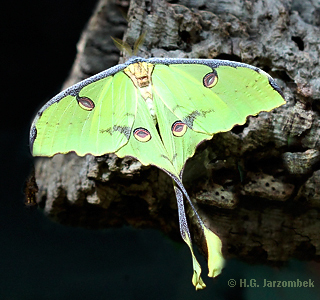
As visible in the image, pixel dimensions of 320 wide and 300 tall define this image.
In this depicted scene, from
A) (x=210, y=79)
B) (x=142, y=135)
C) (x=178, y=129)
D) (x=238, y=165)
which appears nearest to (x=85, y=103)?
(x=142, y=135)

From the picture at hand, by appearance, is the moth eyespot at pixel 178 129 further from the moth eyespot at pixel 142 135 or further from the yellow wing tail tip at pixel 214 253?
the yellow wing tail tip at pixel 214 253

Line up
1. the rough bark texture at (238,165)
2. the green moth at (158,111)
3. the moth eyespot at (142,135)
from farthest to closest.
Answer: the rough bark texture at (238,165) → the moth eyespot at (142,135) → the green moth at (158,111)

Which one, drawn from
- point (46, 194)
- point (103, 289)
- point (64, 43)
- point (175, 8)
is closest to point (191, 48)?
point (175, 8)

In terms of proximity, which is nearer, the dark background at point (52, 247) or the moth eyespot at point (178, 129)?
the moth eyespot at point (178, 129)

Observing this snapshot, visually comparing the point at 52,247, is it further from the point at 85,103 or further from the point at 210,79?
the point at 210,79

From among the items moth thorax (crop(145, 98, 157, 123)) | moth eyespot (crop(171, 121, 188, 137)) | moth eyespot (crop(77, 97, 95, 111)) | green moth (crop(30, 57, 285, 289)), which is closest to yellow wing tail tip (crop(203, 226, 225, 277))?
green moth (crop(30, 57, 285, 289))

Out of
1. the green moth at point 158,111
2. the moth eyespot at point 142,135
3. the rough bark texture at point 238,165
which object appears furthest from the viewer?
the rough bark texture at point 238,165

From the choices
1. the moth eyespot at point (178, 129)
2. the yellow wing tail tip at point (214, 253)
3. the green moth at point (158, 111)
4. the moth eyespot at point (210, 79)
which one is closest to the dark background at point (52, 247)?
the yellow wing tail tip at point (214, 253)
